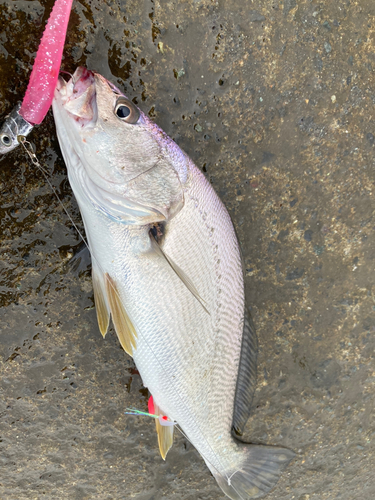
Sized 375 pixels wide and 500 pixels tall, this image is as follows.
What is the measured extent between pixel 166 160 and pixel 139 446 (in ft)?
5.23

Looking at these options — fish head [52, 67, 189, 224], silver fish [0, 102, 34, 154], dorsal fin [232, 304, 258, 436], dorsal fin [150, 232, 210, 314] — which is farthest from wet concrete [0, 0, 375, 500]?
dorsal fin [150, 232, 210, 314]

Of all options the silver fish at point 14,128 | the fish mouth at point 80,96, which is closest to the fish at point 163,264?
the fish mouth at point 80,96

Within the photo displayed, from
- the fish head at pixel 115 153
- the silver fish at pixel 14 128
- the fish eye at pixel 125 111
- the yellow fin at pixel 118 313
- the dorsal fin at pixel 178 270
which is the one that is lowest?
the yellow fin at pixel 118 313

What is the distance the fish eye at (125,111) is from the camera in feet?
3.82

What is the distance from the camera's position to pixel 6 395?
1679 mm

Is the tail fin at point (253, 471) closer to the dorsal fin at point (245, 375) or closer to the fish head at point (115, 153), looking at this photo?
the dorsal fin at point (245, 375)

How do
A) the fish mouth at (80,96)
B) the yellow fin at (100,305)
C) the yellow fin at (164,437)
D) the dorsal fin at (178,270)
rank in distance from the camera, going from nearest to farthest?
1. the fish mouth at (80,96)
2. the dorsal fin at (178,270)
3. the yellow fin at (100,305)
4. the yellow fin at (164,437)

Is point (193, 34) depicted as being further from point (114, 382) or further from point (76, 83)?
point (114, 382)

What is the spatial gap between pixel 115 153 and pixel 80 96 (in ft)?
0.72

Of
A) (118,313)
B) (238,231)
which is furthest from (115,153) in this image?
(238,231)

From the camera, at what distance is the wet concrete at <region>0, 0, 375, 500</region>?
1462 millimetres

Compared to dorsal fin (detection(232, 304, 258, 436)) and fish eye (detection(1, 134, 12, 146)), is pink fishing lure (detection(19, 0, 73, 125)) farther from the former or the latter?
dorsal fin (detection(232, 304, 258, 436))

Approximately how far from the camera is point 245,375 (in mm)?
1608

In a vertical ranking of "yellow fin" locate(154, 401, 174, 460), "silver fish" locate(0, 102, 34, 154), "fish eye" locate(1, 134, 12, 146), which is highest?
"silver fish" locate(0, 102, 34, 154)
